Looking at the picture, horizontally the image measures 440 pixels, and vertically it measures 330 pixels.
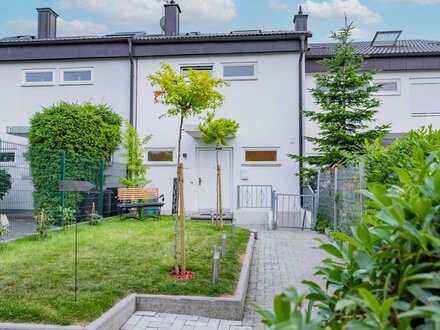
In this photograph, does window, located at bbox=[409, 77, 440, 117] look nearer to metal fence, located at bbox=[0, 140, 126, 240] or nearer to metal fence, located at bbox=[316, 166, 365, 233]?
metal fence, located at bbox=[316, 166, 365, 233]

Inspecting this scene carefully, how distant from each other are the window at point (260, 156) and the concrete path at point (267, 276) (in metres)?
2.71

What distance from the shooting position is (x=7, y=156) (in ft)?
27.3

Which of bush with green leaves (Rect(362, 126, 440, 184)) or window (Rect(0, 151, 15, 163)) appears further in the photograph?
window (Rect(0, 151, 15, 163))

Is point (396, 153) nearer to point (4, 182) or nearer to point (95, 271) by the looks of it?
point (95, 271)

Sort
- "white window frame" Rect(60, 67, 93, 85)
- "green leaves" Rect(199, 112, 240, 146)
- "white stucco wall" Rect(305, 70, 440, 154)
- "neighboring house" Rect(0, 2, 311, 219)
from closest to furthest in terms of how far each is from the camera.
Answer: "green leaves" Rect(199, 112, 240, 146) < "neighboring house" Rect(0, 2, 311, 219) < "white stucco wall" Rect(305, 70, 440, 154) < "white window frame" Rect(60, 67, 93, 85)

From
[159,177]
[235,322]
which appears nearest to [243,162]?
[159,177]

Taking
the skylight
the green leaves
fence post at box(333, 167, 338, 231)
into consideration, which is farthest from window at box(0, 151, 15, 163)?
the skylight

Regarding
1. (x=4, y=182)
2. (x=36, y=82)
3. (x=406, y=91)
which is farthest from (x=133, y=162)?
(x=406, y=91)

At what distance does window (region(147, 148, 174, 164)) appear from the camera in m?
14.0

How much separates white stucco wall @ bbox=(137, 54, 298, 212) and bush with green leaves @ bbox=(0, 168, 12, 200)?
575 cm

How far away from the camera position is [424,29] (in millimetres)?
19312

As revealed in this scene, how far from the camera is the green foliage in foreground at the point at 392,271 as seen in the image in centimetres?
100

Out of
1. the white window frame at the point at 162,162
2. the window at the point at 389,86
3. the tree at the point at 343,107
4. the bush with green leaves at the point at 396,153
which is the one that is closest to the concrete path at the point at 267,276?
the bush with green leaves at the point at 396,153

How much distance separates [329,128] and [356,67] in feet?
7.04
